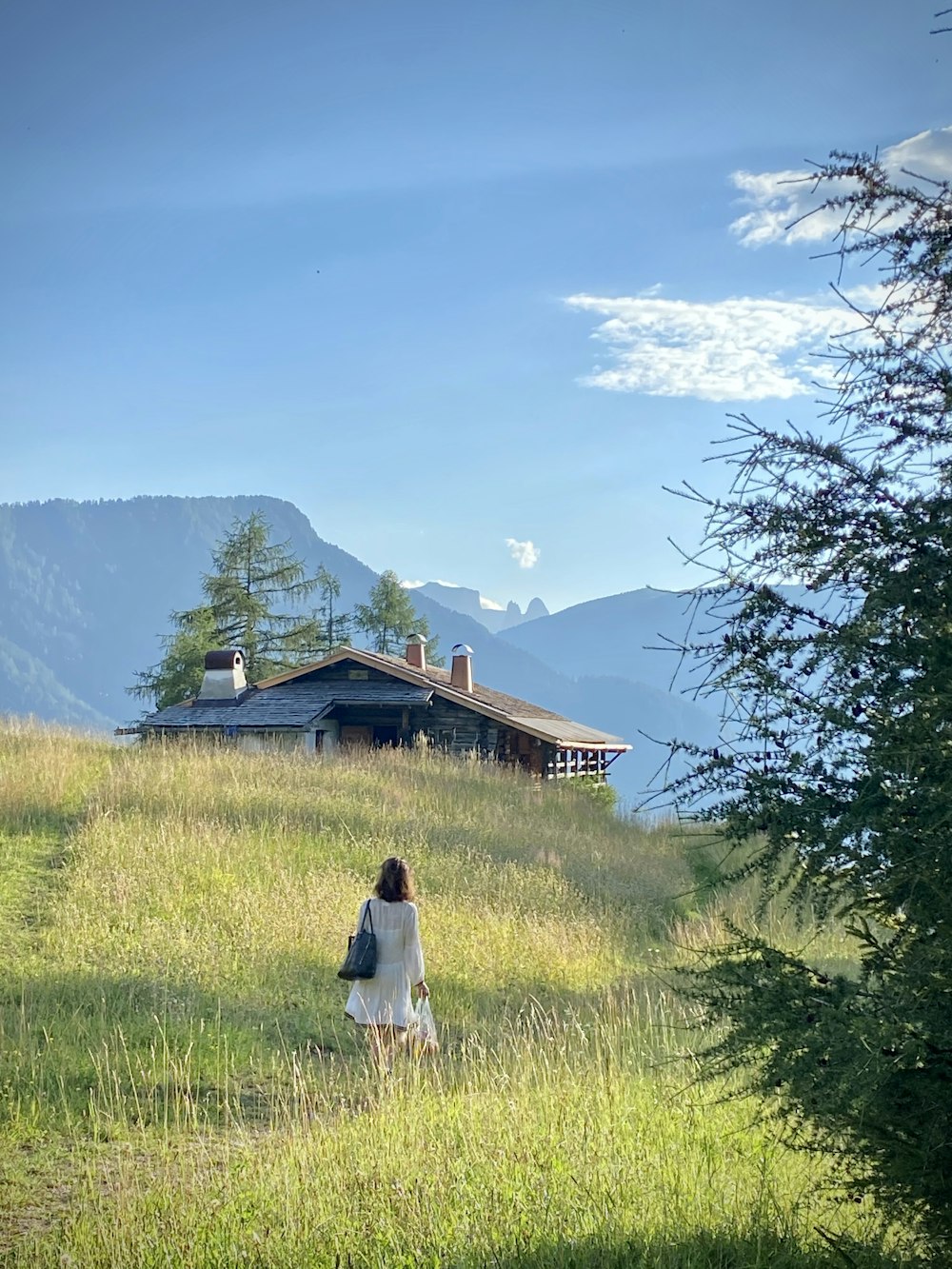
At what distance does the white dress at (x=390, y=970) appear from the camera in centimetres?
801

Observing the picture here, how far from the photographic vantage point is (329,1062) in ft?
27.6

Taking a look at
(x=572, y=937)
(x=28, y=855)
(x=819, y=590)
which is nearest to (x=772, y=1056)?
(x=819, y=590)

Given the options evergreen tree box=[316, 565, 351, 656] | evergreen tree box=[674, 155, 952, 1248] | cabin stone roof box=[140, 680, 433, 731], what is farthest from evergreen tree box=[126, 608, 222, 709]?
evergreen tree box=[674, 155, 952, 1248]

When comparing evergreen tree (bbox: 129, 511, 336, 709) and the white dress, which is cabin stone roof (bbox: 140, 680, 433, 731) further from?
the white dress

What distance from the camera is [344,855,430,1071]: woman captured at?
26.2 feet

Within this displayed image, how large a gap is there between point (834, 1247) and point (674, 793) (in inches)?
67.8

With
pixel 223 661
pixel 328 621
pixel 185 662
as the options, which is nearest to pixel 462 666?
pixel 223 661

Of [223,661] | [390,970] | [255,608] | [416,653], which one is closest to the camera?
[390,970]

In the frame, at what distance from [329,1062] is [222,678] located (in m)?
26.4

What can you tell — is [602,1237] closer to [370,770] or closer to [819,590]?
[819,590]

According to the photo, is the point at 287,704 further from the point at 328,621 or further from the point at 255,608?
the point at 328,621

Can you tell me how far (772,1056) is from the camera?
4082 millimetres

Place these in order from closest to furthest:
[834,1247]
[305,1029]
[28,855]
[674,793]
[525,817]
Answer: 1. [834,1247]
2. [674,793]
3. [305,1029]
4. [28,855]
5. [525,817]

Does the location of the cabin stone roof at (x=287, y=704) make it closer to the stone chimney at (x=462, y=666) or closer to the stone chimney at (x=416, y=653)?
the stone chimney at (x=462, y=666)
